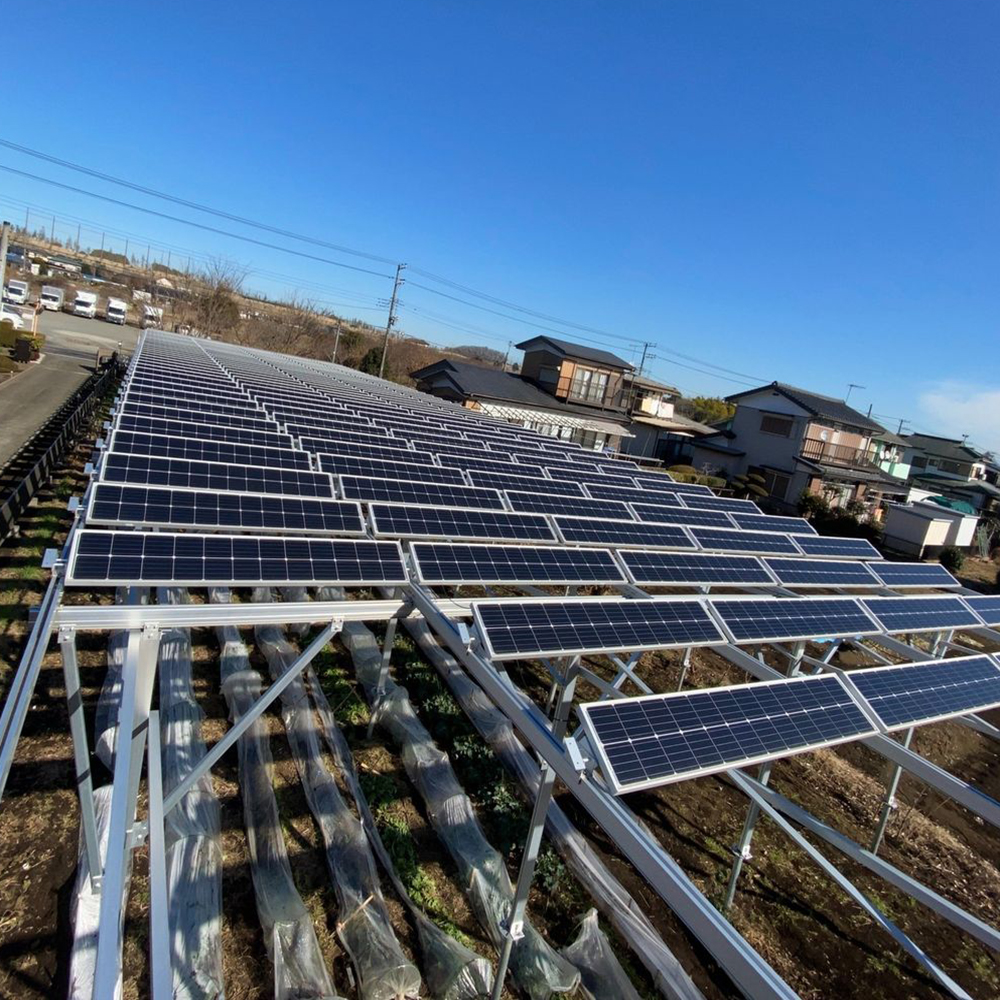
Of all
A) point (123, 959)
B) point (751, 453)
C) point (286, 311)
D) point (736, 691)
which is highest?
point (286, 311)

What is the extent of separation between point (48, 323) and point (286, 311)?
38170 millimetres

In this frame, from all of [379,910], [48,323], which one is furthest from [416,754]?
[48,323]

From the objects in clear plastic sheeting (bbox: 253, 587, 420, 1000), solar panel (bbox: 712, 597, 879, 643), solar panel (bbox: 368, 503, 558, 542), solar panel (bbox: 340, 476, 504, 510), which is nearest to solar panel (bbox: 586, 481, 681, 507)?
solar panel (bbox: 340, 476, 504, 510)

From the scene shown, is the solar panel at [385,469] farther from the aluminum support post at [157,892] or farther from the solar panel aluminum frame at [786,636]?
the aluminum support post at [157,892]

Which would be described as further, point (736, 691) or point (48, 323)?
point (48, 323)

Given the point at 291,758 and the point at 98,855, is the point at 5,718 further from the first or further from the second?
the point at 291,758

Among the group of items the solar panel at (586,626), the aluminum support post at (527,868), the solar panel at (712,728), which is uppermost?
the solar panel at (586,626)

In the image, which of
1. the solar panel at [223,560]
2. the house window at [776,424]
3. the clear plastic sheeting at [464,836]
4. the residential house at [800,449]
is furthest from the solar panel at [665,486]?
the house window at [776,424]

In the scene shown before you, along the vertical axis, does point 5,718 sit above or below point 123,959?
above

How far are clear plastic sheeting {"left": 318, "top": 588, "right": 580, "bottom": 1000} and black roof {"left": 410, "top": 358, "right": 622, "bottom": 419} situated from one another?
32038 mm

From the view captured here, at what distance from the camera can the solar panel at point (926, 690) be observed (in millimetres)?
6227

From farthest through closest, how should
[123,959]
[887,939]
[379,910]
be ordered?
1. [887,939]
2. [379,910]
3. [123,959]

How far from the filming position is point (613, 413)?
46.4 metres

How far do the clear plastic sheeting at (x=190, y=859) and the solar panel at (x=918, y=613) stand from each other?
9.53 meters
